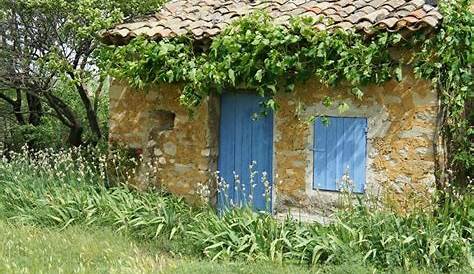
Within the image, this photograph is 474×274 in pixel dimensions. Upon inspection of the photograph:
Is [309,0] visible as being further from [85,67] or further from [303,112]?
[85,67]

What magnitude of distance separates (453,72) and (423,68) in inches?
13.6

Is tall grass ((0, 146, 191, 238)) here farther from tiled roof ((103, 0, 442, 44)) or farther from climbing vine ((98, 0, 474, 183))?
tiled roof ((103, 0, 442, 44))

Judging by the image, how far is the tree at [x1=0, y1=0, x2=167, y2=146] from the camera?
909 centimetres

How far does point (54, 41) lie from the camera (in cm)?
1006

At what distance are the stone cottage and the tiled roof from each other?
2 centimetres

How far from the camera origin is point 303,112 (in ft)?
24.6

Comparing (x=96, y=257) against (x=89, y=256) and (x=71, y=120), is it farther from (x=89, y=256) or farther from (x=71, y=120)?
(x=71, y=120)

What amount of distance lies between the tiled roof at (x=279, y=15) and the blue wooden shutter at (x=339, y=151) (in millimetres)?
Answer: 1252

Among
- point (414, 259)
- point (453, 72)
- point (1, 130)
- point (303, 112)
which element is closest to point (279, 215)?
point (303, 112)

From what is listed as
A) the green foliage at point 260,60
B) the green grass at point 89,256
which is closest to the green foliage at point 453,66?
the green foliage at point 260,60

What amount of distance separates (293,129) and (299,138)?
149 mm

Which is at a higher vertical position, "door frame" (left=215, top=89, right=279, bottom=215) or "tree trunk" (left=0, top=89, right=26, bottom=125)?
"tree trunk" (left=0, top=89, right=26, bottom=125)

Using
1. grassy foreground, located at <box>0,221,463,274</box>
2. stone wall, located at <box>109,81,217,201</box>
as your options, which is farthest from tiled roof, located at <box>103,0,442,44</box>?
grassy foreground, located at <box>0,221,463,274</box>

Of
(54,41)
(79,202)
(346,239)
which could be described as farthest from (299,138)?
(54,41)
